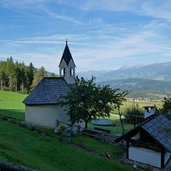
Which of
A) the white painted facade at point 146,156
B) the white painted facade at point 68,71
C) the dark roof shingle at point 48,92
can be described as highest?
the white painted facade at point 68,71

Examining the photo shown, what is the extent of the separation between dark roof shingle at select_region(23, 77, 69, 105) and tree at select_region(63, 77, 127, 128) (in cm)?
228

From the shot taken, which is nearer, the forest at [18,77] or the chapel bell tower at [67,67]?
the chapel bell tower at [67,67]

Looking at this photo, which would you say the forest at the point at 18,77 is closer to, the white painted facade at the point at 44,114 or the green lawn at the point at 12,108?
the green lawn at the point at 12,108

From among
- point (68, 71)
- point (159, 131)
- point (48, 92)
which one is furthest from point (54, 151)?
point (68, 71)

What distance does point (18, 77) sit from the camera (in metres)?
104

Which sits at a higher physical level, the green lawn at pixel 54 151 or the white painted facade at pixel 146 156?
the green lawn at pixel 54 151

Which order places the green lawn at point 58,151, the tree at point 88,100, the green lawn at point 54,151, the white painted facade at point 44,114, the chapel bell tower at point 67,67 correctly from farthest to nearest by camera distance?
the chapel bell tower at point 67,67
the white painted facade at point 44,114
the tree at point 88,100
the green lawn at point 58,151
the green lawn at point 54,151

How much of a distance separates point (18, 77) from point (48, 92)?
233 feet

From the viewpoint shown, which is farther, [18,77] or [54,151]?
[18,77]

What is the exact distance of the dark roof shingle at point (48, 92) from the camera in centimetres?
3403

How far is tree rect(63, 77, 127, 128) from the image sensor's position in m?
31.2

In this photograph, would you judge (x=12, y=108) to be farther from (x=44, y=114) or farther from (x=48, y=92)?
(x=44, y=114)

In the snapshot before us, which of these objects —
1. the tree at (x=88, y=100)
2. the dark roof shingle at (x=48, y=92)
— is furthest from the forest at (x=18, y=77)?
the tree at (x=88, y=100)

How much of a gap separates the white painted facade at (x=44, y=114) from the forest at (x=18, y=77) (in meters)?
67.9
